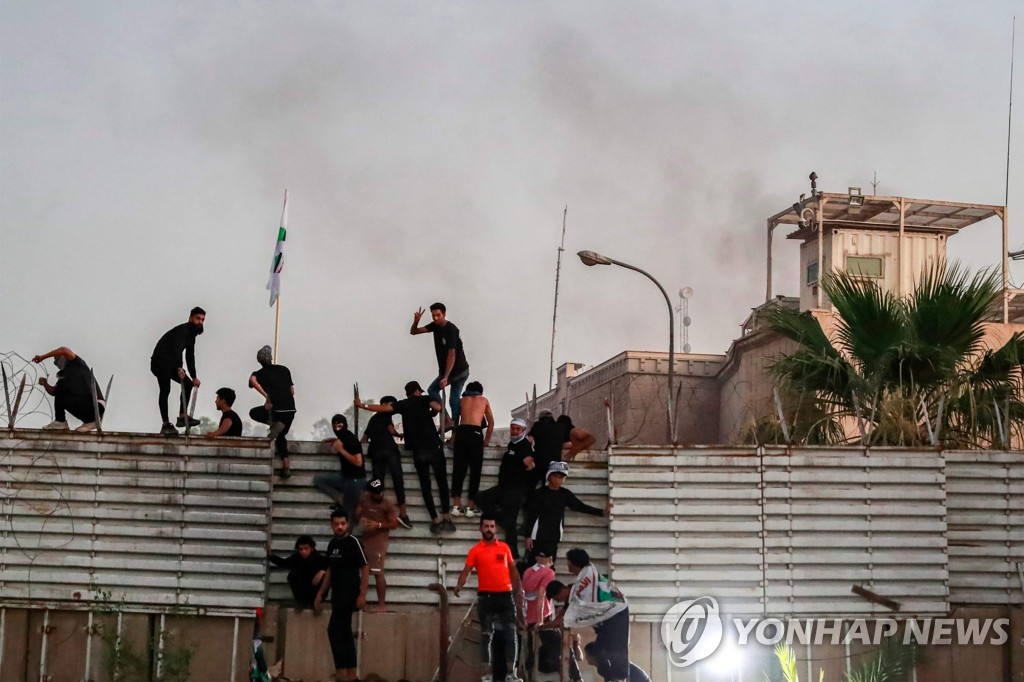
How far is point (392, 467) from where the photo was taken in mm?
15898

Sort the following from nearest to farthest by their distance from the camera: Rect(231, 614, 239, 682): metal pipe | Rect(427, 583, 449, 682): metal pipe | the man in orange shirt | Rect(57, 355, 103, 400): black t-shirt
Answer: the man in orange shirt → Rect(427, 583, 449, 682): metal pipe → Rect(231, 614, 239, 682): metal pipe → Rect(57, 355, 103, 400): black t-shirt

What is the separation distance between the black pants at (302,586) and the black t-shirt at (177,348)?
9.22 ft

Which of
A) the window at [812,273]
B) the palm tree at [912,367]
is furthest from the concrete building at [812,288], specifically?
the palm tree at [912,367]

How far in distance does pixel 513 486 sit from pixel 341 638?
2584 millimetres

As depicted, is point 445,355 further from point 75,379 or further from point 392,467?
point 75,379

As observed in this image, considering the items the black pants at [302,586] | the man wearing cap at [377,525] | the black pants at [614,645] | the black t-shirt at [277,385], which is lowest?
the black pants at [614,645]

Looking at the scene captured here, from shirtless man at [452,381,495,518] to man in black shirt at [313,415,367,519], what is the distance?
3.45 ft

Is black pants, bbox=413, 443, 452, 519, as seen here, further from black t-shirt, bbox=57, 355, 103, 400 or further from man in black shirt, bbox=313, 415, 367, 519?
black t-shirt, bbox=57, 355, 103, 400

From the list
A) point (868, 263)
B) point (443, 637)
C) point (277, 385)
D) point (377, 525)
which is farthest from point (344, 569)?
point (868, 263)

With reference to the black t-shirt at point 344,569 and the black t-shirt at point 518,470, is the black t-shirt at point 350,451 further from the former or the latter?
the black t-shirt at point 518,470

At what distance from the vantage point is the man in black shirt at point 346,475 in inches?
623

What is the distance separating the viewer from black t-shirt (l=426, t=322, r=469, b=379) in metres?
16.9

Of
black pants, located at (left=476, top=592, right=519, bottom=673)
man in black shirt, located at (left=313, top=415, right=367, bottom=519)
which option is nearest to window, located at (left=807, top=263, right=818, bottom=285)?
man in black shirt, located at (left=313, top=415, right=367, bottom=519)

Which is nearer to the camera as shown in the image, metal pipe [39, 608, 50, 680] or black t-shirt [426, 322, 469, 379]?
metal pipe [39, 608, 50, 680]
